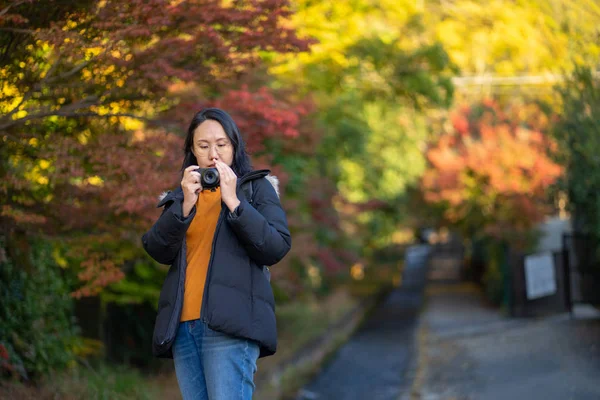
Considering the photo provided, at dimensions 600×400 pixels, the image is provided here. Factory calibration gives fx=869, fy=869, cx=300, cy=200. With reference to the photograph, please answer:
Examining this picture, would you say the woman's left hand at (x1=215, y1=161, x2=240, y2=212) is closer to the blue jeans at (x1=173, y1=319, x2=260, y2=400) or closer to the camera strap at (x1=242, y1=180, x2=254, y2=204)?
the camera strap at (x1=242, y1=180, x2=254, y2=204)

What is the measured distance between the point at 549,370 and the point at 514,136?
803 centimetres

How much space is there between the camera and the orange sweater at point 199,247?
3.34 meters

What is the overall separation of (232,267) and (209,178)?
0.35m

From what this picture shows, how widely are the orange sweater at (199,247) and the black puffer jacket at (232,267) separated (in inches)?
1.1

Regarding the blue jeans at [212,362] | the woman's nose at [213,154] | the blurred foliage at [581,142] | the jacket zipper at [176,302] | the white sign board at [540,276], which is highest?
the woman's nose at [213,154]

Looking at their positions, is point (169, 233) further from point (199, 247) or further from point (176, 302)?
point (176, 302)

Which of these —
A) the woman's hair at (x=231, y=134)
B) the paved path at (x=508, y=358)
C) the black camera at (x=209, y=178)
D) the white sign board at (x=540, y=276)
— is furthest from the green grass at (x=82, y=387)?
the white sign board at (x=540, y=276)

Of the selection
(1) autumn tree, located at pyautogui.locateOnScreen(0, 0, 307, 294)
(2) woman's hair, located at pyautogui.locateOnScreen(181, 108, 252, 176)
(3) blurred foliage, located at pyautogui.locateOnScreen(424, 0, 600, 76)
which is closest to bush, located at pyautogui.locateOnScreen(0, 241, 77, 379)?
(1) autumn tree, located at pyautogui.locateOnScreen(0, 0, 307, 294)

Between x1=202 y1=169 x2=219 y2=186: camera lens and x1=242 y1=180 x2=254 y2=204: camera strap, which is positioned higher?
x1=202 y1=169 x2=219 y2=186: camera lens

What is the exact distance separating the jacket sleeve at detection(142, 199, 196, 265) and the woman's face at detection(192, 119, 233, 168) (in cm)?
23

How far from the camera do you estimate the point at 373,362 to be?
1265 centimetres

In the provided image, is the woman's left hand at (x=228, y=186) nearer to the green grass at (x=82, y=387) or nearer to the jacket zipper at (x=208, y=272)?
the jacket zipper at (x=208, y=272)

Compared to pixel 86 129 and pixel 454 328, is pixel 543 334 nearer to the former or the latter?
pixel 454 328

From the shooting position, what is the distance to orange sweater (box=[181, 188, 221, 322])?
3336mm
